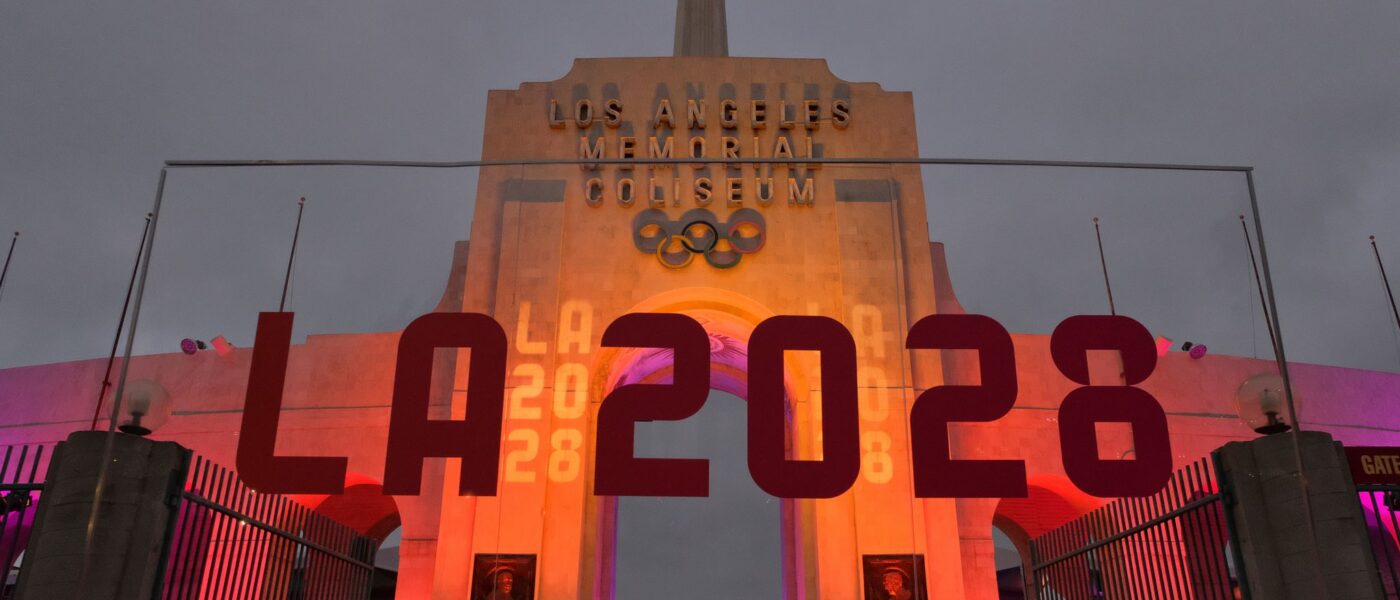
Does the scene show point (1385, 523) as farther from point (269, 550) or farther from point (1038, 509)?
point (269, 550)

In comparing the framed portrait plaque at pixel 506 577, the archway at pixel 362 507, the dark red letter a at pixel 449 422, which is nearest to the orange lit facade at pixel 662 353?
the framed portrait plaque at pixel 506 577

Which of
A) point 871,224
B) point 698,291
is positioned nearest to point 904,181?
point 871,224

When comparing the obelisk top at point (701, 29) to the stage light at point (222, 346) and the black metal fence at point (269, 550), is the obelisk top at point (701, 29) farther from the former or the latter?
the black metal fence at point (269, 550)

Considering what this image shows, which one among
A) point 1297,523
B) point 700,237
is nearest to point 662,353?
point 700,237

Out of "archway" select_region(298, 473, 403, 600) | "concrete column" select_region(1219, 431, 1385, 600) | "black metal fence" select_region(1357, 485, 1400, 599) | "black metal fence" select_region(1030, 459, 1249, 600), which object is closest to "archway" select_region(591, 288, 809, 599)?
"archway" select_region(298, 473, 403, 600)

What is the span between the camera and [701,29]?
29.9 metres

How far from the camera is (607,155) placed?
22.4 metres

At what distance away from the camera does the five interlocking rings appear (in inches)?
851

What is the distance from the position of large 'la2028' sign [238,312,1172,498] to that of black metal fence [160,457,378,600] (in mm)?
799

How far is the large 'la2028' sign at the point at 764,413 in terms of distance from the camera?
47.9ft

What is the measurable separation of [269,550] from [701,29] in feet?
68.0

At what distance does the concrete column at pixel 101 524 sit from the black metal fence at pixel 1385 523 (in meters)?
12.1

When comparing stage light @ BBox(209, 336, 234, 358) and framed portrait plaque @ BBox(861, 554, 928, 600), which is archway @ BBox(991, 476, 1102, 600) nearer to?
framed portrait plaque @ BBox(861, 554, 928, 600)

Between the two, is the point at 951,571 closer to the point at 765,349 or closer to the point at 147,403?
the point at 765,349
